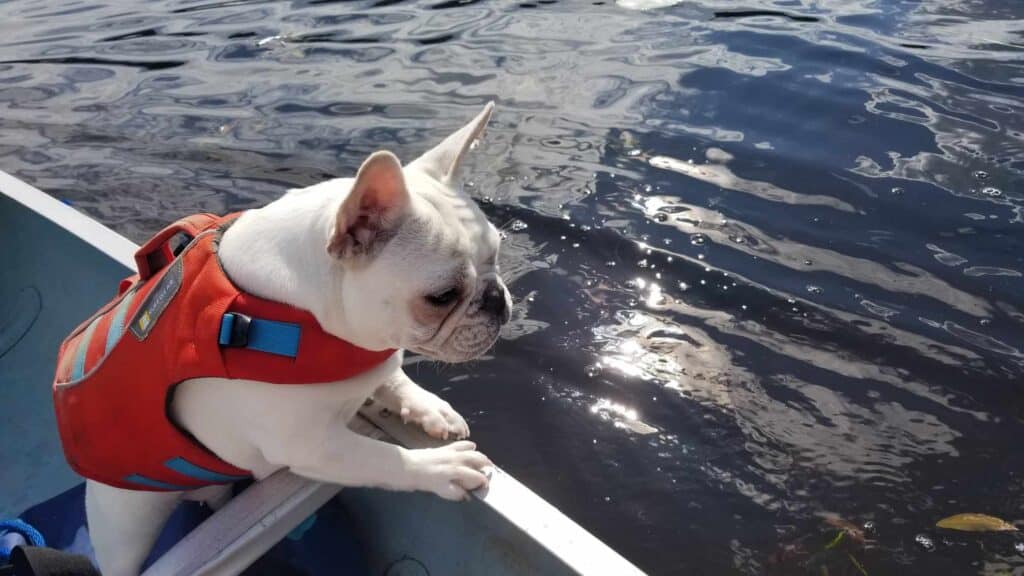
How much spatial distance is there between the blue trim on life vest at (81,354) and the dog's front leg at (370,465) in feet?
2.18

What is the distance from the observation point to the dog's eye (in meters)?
2.09

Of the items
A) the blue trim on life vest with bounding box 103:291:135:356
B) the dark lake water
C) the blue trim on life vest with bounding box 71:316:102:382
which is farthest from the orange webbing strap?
the dark lake water

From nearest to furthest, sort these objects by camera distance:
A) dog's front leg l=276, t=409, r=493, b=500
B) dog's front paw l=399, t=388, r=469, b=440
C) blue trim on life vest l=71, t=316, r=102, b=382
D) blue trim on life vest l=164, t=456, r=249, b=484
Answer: dog's front leg l=276, t=409, r=493, b=500 < blue trim on life vest l=164, t=456, r=249, b=484 < blue trim on life vest l=71, t=316, r=102, b=382 < dog's front paw l=399, t=388, r=469, b=440

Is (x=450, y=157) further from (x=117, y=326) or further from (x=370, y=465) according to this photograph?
(x=117, y=326)

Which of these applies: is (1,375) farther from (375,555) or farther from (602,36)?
(602,36)

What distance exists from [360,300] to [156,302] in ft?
1.93

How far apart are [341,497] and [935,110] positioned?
492 cm

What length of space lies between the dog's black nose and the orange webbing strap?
2.95ft

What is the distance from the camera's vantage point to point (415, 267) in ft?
6.72

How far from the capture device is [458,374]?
394 centimetres

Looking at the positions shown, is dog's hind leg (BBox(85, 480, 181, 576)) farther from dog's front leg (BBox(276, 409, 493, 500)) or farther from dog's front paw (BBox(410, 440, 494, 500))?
dog's front paw (BBox(410, 440, 494, 500))

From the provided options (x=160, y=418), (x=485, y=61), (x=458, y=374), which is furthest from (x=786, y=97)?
(x=160, y=418)

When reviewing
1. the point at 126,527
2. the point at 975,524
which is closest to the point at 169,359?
the point at 126,527

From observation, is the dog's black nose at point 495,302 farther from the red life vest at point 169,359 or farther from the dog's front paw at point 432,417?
the dog's front paw at point 432,417
